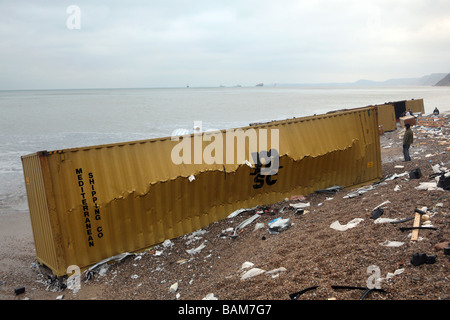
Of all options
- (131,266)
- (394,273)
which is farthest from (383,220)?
(131,266)

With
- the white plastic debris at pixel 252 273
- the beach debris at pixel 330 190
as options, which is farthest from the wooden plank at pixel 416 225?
the beach debris at pixel 330 190

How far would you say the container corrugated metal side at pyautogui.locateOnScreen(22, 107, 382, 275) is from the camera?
7.16m

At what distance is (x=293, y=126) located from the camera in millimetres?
10227

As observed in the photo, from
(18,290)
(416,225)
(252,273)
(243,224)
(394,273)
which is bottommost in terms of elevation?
(18,290)

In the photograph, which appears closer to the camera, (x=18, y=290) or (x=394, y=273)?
(x=394, y=273)

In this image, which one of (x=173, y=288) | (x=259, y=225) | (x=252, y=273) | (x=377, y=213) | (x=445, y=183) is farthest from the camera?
(x=259, y=225)

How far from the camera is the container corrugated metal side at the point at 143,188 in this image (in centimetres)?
716

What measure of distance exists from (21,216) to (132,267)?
25.4ft

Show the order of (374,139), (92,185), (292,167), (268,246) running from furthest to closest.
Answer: (374,139) < (292,167) < (92,185) < (268,246)

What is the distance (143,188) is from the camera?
7906 millimetres

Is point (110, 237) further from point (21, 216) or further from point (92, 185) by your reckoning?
point (21, 216)

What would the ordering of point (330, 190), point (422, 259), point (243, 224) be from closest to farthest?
point (422, 259) < point (243, 224) < point (330, 190)

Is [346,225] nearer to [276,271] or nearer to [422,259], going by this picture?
[276,271]
